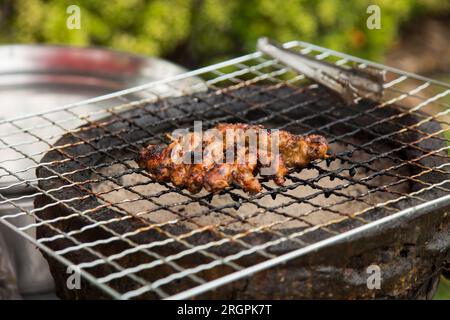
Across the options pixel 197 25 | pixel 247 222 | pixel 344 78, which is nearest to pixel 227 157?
pixel 247 222

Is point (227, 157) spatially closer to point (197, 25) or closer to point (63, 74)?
point (63, 74)

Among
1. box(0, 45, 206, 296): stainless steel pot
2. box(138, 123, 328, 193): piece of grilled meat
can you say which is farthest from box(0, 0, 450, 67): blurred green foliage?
box(138, 123, 328, 193): piece of grilled meat

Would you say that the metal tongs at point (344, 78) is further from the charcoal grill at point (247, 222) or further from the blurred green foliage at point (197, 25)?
the blurred green foliage at point (197, 25)

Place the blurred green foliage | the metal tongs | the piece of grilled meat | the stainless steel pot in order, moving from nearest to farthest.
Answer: the piece of grilled meat → the metal tongs → the stainless steel pot → the blurred green foliage

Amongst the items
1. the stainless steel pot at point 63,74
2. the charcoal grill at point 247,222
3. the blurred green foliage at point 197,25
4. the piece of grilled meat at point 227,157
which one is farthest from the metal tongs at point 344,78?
the blurred green foliage at point 197,25

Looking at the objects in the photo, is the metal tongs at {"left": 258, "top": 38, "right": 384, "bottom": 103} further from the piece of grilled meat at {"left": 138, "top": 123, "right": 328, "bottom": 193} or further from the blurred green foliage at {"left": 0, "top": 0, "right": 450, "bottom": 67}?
the blurred green foliage at {"left": 0, "top": 0, "right": 450, "bottom": 67}
